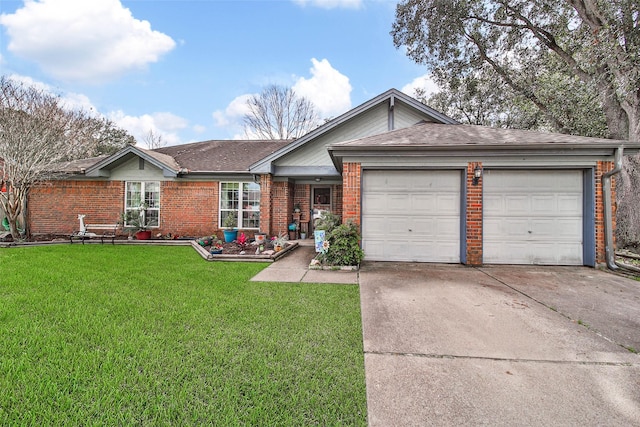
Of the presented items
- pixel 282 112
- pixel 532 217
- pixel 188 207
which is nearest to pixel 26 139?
pixel 188 207

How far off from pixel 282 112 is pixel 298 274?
22835 millimetres

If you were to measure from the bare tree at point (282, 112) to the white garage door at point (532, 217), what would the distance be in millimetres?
20763

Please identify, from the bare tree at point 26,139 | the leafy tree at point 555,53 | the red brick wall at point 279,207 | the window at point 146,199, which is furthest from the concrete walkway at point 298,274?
the leafy tree at point 555,53

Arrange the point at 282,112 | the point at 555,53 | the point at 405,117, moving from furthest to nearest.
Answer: the point at 282,112
the point at 555,53
the point at 405,117

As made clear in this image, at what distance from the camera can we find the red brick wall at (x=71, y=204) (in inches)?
447

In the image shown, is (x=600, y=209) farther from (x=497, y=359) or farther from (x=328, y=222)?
(x=328, y=222)

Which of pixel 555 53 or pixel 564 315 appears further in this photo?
pixel 555 53

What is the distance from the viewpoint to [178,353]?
2.63 meters

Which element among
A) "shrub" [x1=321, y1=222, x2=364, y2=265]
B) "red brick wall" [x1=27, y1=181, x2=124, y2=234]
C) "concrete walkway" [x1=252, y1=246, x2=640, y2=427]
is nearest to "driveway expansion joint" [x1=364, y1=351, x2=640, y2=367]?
"concrete walkway" [x1=252, y1=246, x2=640, y2=427]

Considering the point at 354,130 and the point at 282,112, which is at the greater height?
the point at 282,112

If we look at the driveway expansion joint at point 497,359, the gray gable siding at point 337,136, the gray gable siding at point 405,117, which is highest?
the gray gable siding at point 405,117

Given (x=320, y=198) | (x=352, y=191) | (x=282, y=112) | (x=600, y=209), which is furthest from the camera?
(x=282, y=112)

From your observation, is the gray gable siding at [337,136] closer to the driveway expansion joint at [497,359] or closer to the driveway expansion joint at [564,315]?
the driveway expansion joint at [564,315]

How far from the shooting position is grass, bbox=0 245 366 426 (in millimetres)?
1933
